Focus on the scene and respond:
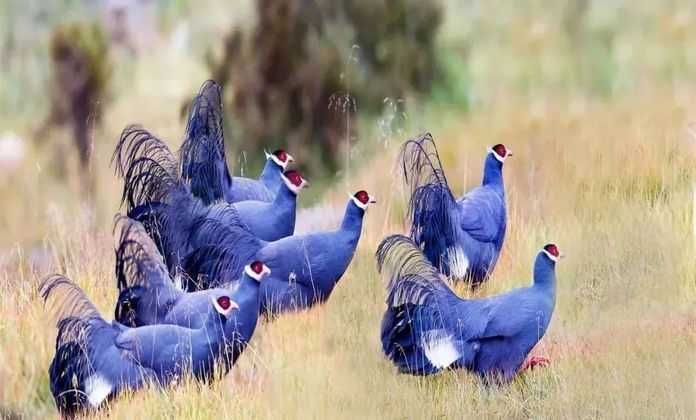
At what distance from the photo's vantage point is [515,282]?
215 inches

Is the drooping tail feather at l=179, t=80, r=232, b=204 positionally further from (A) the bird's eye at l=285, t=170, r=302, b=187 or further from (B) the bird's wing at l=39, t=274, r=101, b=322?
(B) the bird's wing at l=39, t=274, r=101, b=322

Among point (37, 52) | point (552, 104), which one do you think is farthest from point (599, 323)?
point (37, 52)

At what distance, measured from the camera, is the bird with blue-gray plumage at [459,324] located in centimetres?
521

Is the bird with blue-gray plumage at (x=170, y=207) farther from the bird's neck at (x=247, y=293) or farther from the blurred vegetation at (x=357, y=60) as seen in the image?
the bird's neck at (x=247, y=293)

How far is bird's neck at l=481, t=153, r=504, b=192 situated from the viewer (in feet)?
18.6

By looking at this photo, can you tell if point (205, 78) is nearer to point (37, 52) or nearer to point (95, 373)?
point (37, 52)

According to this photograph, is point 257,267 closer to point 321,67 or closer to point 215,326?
point 215,326

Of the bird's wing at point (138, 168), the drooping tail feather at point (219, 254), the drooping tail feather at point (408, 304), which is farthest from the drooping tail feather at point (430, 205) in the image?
the bird's wing at point (138, 168)

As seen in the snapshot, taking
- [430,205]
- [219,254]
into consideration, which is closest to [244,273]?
[219,254]

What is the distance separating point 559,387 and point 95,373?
185cm

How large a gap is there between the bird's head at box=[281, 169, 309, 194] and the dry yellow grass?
22 centimetres

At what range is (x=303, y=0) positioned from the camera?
5.65 metres

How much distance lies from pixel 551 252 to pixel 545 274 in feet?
0.39

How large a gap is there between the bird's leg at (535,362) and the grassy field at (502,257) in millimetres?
33
